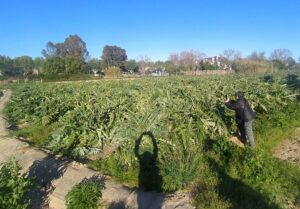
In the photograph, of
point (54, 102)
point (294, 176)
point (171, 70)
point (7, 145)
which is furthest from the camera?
point (171, 70)

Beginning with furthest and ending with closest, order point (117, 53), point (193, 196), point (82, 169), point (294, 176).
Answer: point (117, 53) < point (82, 169) < point (294, 176) < point (193, 196)

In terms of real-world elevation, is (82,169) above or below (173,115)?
below

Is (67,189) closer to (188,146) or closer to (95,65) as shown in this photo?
(188,146)

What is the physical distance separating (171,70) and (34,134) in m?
78.3

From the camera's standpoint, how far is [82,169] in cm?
775

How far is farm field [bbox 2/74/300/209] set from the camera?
637cm

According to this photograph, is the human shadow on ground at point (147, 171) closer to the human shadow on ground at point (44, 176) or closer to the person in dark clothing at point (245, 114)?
the human shadow on ground at point (44, 176)

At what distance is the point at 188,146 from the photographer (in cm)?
783

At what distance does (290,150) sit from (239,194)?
350 centimetres

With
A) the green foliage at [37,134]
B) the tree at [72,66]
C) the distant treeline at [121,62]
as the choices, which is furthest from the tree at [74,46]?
the green foliage at [37,134]

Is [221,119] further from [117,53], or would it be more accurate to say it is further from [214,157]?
[117,53]

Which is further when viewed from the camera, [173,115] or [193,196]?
[173,115]

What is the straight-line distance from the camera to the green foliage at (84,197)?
5.80 m

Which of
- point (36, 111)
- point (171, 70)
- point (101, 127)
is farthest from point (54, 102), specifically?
point (171, 70)
